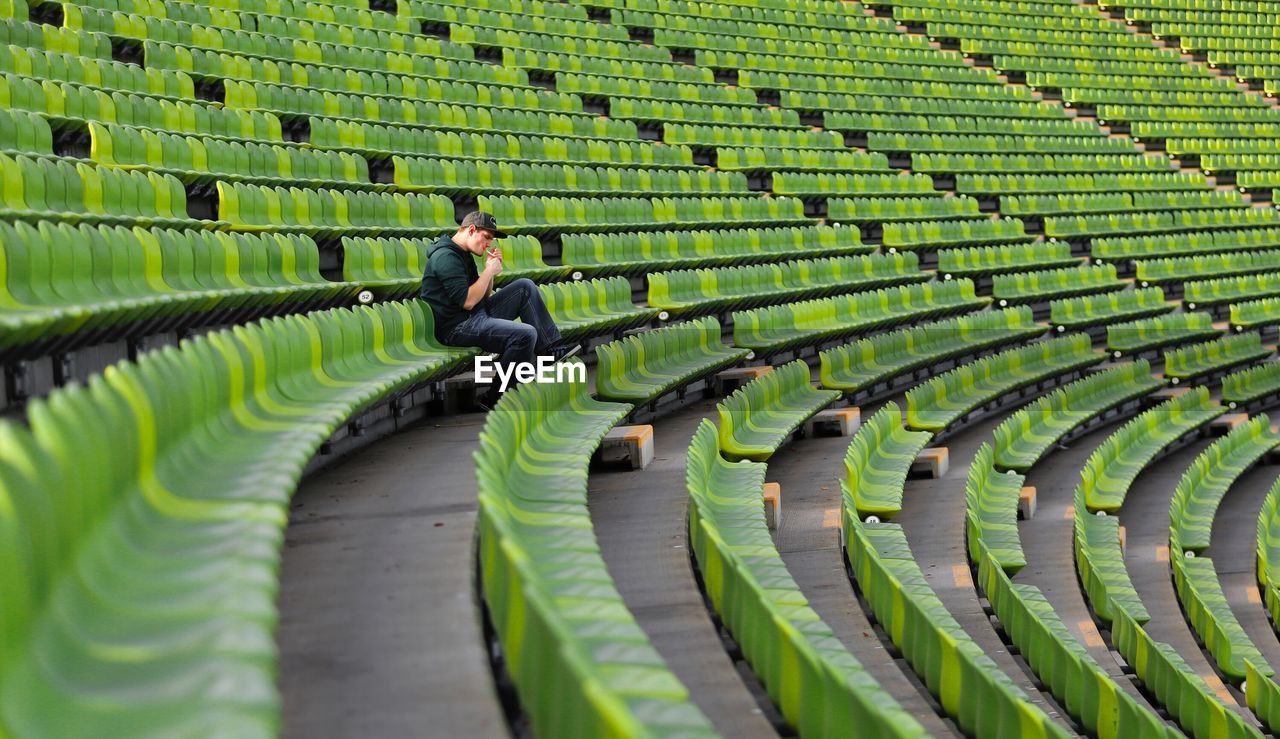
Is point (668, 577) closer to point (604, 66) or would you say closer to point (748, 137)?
point (748, 137)

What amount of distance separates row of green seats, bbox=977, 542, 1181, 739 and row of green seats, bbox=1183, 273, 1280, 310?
548 centimetres

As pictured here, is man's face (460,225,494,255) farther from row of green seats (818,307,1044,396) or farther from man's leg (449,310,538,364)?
row of green seats (818,307,1044,396)

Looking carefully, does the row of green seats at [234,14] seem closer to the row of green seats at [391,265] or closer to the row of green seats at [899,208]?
the row of green seats at [391,265]

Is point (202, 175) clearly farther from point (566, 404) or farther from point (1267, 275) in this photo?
point (1267, 275)

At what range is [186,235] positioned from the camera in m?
3.21

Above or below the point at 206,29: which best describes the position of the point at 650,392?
below

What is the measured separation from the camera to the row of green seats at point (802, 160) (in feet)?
24.7

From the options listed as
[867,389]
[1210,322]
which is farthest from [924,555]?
[1210,322]

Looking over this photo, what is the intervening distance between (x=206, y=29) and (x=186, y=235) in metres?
3.11

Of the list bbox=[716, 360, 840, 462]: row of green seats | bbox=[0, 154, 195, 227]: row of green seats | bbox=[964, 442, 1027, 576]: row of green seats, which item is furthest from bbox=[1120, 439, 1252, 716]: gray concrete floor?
bbox=[0, 154, 195, 227]: row of green seats

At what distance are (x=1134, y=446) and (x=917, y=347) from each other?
3.44 feet

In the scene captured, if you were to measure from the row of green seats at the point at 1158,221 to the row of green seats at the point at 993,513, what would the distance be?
4.00 meters

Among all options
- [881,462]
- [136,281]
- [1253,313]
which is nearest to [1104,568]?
[881,462]

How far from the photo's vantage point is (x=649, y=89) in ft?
26.4
